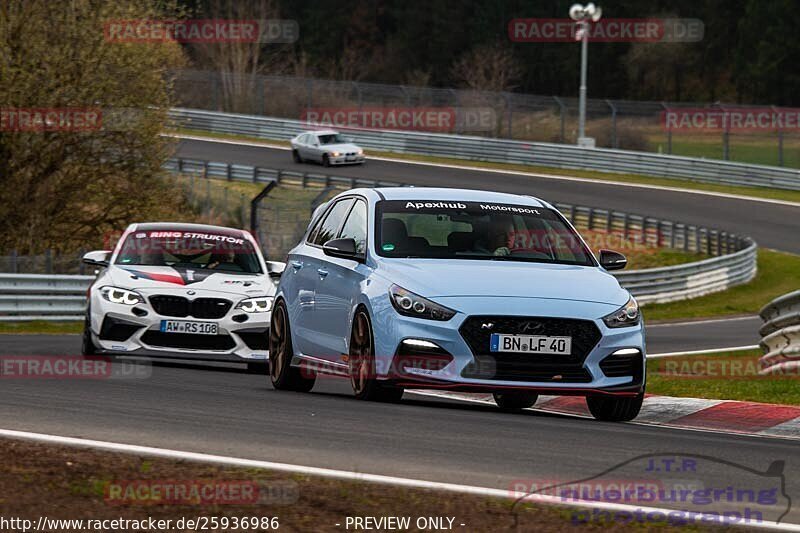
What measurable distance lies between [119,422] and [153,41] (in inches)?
903

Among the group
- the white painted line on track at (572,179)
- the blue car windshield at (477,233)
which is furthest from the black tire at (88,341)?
the white painted line on track at (572,179)

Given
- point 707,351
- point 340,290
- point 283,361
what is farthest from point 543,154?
point 340,290

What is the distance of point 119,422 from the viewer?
345 inches

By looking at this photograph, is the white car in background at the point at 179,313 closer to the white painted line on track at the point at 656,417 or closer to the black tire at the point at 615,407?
the white painted line on track at the point at 656,417

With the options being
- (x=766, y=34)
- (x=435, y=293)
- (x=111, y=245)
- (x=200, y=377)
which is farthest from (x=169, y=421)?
(x=766, y=34)

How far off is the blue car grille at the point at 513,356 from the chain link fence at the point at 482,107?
41.4 meters

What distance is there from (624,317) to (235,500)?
179 inches

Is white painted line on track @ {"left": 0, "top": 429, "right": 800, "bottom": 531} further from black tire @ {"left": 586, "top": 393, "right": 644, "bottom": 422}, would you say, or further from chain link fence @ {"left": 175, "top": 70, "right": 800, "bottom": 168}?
chain link fence @ {"left": 175, "top": 70, "right": 800, "bottom": 168}

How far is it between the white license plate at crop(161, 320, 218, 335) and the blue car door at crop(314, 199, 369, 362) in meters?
2.99

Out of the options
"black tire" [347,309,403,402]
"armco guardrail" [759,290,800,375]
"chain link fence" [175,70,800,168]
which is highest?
"black tire" [347,309,403,402]

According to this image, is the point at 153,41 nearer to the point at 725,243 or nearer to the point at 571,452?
the point at 725,243

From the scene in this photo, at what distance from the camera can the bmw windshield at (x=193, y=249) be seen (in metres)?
15.3

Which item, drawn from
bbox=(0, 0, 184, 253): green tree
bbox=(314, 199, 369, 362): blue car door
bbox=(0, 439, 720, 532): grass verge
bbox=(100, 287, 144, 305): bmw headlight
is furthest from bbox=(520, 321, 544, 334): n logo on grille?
bbox=(0, 0, 184, 253): green tree

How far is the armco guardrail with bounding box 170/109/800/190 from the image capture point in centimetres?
5256
